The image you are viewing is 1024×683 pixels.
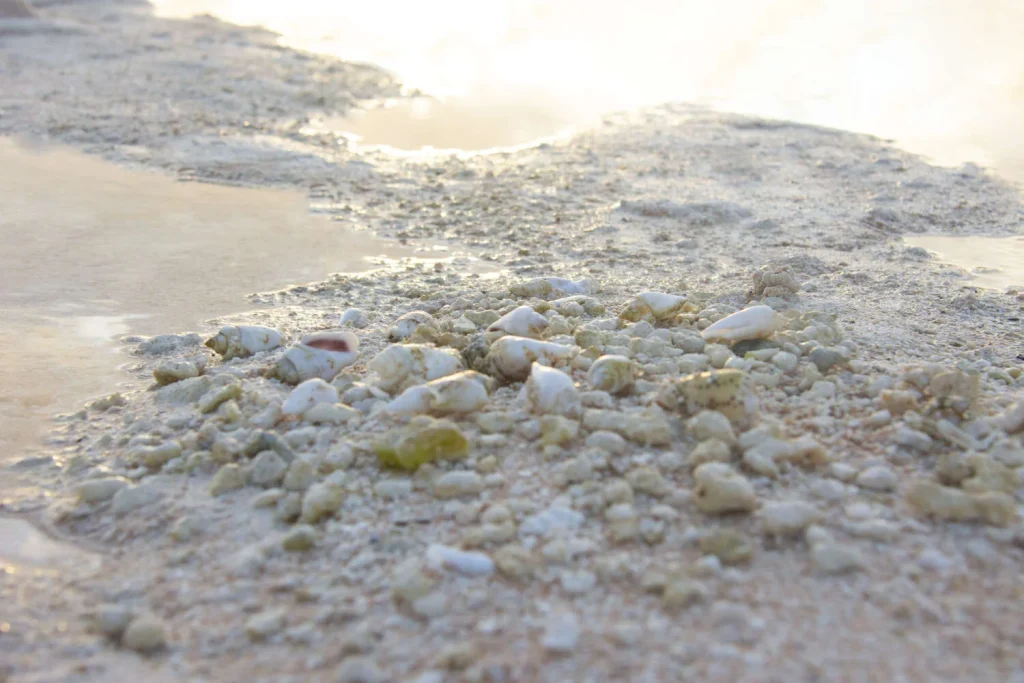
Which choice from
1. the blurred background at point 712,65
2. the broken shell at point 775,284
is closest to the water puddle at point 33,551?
the broken shell at point 775,284

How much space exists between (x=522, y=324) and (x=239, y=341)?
90 cm

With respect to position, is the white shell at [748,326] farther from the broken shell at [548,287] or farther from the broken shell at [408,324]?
the broken shell at [408,324]

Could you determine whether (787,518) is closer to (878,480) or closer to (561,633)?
(878,480)

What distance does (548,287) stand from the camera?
318cm

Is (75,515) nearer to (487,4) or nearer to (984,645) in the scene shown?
(984,645)

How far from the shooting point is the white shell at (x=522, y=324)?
2.67 metres

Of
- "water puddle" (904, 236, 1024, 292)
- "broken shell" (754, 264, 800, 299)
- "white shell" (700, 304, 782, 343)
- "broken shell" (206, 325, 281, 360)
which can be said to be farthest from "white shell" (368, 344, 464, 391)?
"water puddle" (904, 236, 1024, 292)

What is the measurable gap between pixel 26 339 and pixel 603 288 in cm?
206

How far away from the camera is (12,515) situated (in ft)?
6.49

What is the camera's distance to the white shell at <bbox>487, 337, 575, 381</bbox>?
2.37m

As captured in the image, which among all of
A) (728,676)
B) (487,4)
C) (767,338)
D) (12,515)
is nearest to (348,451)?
(12,515)

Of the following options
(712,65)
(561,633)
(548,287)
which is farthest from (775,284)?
(712,65)

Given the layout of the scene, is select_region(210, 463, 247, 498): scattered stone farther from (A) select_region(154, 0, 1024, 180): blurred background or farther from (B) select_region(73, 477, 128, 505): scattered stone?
(A) select_region(154, 0, 1024, 180): blurred background

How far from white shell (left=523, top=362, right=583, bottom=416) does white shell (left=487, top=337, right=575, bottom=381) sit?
0.16 meters
